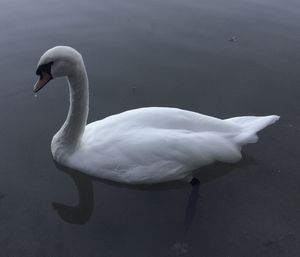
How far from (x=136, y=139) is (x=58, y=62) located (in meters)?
1.12

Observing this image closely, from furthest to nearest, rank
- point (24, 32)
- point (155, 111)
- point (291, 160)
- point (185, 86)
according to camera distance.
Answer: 1. point (24, 32)
2. point (185, 86)
3. point (291, 160)
4. point (155, 111)

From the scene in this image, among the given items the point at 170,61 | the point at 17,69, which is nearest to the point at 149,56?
the point at 170,61

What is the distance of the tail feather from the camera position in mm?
5309

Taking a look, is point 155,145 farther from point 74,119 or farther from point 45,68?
point 45,68

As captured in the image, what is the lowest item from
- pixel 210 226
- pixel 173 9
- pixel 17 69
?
pixel 210 226

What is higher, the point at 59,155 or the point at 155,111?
the point at 155,111

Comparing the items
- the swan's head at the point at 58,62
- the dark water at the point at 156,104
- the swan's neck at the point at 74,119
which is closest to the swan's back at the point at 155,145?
the swan's neck at the point at 74,119

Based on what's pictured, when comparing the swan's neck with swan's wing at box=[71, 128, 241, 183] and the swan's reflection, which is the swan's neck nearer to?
swan's wing at box=[71, 128, 241, 183]

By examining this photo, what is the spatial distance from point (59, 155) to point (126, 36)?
377cm

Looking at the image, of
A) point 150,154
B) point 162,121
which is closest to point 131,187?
point 150,154

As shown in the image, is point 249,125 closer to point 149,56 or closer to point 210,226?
point 210,226

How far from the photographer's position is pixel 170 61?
7801 mm

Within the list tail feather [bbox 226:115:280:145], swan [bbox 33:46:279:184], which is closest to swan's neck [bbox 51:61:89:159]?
swan [bbox 33:46:279:184]

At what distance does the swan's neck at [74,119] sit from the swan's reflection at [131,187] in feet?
0.95
